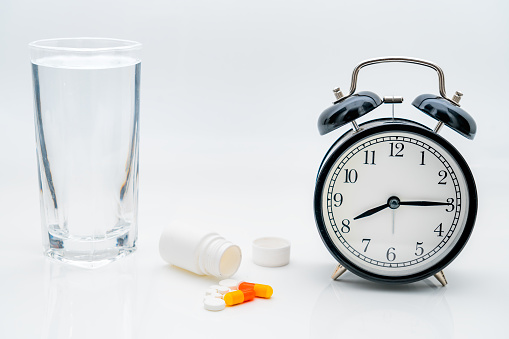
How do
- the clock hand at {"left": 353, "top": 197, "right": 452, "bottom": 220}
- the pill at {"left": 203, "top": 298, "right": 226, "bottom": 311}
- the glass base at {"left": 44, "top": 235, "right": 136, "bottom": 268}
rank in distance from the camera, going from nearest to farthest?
1. the pill at {"left": 203, "top": 298, "right": 226, "bottom": 311}
2. the clock hand at {"left": 353, "top": 197, "right": 452, "bottom": 220}
3. the glass base at {"left": 44, "top": 235, "right": 136, "bottom": 268}

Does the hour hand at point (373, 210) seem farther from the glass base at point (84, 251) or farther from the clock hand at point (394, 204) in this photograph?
the glass base at point (84, 251)

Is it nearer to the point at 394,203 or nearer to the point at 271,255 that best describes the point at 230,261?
the point at 271,255

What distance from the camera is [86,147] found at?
2.11m

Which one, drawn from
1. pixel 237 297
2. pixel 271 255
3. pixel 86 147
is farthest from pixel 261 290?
pixel 86 147

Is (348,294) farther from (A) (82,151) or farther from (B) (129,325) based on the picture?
(A) (82,151)

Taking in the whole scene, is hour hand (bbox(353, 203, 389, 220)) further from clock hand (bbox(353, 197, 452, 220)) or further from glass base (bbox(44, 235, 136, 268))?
glass base (bbox(44, 235, 136, 268))

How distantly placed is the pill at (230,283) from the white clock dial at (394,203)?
28cm

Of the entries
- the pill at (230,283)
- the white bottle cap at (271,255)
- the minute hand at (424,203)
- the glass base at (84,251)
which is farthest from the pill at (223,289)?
the minute hand at (424,203)

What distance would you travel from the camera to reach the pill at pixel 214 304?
1893 mm

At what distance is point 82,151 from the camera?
2.11m

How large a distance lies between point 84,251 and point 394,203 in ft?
2.88

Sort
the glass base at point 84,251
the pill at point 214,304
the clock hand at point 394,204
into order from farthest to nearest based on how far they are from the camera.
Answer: the glass base at point 84,251
the clock hand at point 394,204
the pill at point 214,304

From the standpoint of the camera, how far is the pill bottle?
2.05m

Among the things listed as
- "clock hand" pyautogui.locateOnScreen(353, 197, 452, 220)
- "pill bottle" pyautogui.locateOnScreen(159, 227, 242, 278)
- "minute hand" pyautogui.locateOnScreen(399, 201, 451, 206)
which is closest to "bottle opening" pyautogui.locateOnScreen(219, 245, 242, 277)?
"pill bottle" pyautogui.locateOnScreen(159, 227, 242, 278)
